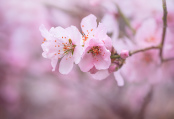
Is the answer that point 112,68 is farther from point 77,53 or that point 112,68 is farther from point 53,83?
point 53,83

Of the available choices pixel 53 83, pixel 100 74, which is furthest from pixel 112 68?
pixel 53 83

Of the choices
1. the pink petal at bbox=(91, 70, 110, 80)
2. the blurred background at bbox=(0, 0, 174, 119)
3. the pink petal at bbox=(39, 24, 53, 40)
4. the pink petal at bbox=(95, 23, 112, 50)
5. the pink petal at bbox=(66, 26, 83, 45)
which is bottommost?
the pink petal at bbox=(91, 70, 110, 80)

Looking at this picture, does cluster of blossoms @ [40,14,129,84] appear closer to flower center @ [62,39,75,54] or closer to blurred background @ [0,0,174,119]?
flower center @ [62,39,75,54]

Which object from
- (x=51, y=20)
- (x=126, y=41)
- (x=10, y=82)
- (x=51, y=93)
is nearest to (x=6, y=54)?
(x=10, y=82)

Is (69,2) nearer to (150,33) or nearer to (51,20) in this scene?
(51,20)

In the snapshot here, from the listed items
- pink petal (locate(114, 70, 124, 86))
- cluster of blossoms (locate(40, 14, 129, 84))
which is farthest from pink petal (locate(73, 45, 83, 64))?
pink petal (locate(114, 70, 124, 86))

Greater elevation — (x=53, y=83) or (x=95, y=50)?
(x=53, y=83)

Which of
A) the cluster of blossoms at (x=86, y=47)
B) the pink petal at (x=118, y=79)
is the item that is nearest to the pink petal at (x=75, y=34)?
the cluster of blossoms at (x=86, y=47)

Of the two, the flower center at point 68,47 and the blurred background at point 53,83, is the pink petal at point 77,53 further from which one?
the blurred background at point 53,83
